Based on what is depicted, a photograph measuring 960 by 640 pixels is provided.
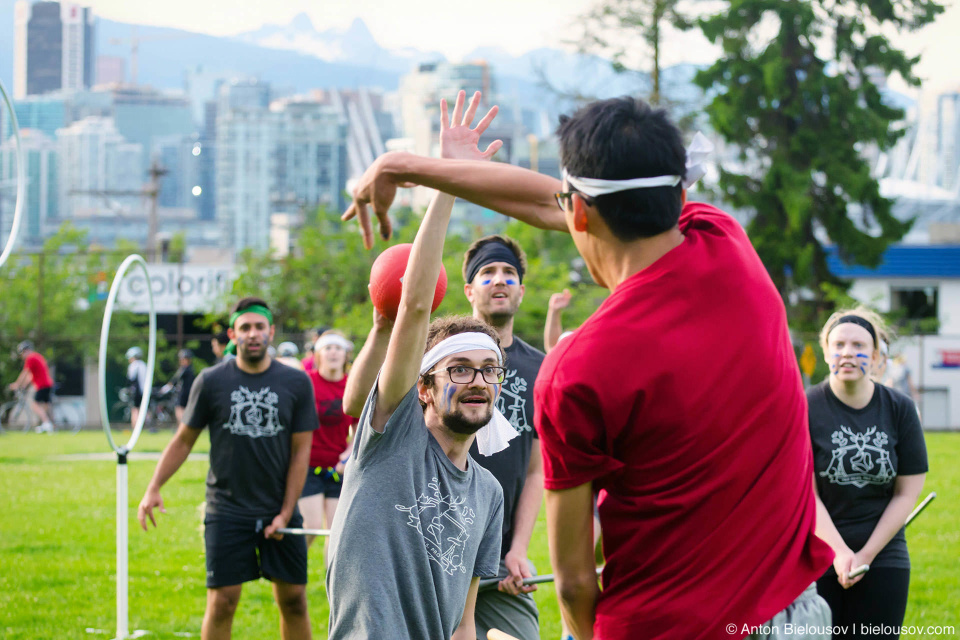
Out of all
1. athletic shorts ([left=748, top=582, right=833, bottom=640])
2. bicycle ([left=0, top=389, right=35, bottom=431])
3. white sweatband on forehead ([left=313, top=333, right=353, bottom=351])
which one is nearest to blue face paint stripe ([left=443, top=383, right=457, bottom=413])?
athletic shorts ([left=748, top=582, right=833, bottom=640])

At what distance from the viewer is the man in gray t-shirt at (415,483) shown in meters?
3.30

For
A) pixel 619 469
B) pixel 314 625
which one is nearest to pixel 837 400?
pixel 619 469

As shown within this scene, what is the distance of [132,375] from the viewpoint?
80.0 feet

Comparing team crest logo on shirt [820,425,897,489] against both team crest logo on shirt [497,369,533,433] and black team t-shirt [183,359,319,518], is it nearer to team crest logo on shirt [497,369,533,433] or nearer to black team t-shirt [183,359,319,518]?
team crest logo on shirt [497,369,533,433]

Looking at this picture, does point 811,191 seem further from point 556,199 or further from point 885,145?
point 556,199

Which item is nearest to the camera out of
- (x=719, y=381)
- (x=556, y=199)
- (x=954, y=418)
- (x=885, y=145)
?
(x=719, y=381)

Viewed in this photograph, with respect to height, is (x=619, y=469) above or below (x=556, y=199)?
below

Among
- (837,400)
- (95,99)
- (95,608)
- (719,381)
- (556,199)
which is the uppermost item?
(95,99)

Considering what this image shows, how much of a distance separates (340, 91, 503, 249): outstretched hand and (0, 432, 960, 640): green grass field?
5.44m

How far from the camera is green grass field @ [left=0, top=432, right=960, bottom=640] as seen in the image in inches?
305

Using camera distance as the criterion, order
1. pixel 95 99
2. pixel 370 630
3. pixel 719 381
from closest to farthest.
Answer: pixel 719 381, pixel 370 630, pixel 95 99

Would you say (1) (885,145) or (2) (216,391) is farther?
(1) (885,145)

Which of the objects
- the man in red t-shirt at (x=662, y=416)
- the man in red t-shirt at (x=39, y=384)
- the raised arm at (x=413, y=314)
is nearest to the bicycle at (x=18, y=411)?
the man in red t-shirt at (x=39, y=384)

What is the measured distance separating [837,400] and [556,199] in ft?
12.2
